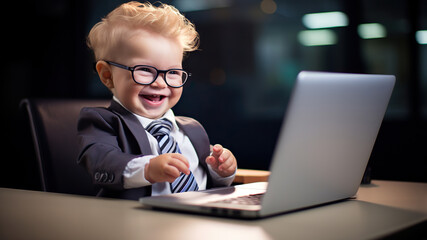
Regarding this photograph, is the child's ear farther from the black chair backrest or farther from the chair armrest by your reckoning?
the chair armrest

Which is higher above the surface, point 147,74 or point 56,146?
point 147,74

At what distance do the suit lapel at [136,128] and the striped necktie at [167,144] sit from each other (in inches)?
2.4

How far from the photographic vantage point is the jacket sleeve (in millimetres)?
1074

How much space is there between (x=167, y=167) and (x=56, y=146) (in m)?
0.73

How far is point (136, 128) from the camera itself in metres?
1.24

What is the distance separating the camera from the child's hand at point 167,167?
3.10ft

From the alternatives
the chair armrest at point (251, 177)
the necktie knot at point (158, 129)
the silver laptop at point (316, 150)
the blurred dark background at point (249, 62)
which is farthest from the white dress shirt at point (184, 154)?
the blurred dark background at point (249, 62)

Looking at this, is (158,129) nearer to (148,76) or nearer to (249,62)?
(148,76)

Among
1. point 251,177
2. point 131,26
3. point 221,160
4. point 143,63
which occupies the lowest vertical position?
point 251,177

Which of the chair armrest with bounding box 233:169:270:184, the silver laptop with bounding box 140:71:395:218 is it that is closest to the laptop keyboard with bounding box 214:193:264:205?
the silver laptop with bounding box 140:71:395:218

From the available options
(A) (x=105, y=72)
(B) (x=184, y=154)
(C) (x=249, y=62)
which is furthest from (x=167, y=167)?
(C) (x=249, y=62)

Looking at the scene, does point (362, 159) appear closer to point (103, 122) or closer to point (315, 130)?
point (315, 130)

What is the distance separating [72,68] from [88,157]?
6.19 feet

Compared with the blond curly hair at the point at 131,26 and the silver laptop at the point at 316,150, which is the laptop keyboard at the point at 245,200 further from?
the blond curly hair at the point at 131,26
